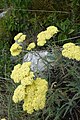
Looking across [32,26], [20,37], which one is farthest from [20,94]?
[32,26]

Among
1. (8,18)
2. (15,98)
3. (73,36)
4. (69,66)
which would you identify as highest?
(8,18)

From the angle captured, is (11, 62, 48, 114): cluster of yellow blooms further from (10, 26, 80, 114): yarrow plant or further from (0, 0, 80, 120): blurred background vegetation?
(0, 0, 80, 120): blurred background vegetation

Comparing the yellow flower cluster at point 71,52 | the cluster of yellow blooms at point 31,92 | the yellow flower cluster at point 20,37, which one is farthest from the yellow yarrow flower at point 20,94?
the yellow flower cluster at point 20,37

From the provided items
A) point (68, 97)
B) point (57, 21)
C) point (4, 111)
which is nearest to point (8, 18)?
point (57, 21)

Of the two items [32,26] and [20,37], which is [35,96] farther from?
[32,26]

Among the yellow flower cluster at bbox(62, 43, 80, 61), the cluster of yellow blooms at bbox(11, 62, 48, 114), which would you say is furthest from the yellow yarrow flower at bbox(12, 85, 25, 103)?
the yellow flower cluster at bbox(62, 43, 80, 61)

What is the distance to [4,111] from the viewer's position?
9.48 ft

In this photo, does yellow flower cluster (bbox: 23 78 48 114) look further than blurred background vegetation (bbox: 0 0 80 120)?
No

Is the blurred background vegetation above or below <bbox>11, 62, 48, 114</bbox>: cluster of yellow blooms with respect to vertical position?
above

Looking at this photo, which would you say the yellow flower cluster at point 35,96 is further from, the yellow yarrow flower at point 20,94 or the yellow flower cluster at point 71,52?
the yellow flower cluster at point 71,52

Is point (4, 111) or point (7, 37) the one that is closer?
point (4, 111)

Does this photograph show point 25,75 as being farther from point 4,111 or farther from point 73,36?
point 73,36

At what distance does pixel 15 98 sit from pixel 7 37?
1.76 metres

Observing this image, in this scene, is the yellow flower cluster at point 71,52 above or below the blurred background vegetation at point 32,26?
below
